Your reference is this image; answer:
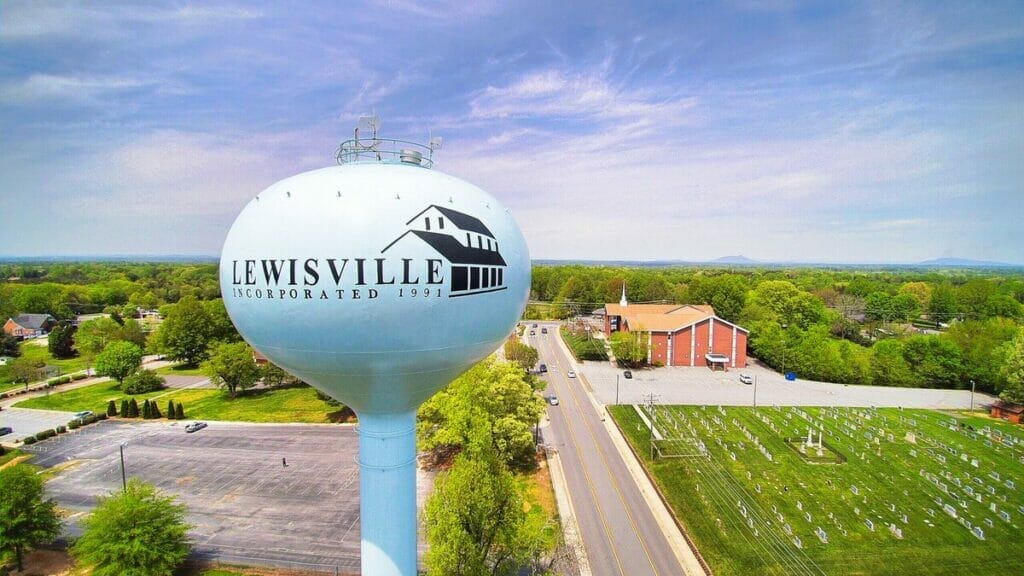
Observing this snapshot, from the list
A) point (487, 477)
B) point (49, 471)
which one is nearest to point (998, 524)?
point (487, 477)

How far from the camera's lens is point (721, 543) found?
18.5m

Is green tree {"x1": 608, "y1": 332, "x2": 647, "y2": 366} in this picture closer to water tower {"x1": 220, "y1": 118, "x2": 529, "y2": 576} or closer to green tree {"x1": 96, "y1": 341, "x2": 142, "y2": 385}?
water tower {"x1": 220, "y1": 118, "x2": 529, "y2": 576}

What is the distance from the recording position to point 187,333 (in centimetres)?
4766

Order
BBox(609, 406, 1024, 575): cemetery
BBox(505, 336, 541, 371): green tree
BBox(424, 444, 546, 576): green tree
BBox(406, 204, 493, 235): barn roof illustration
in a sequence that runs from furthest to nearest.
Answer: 1. BBox(505, 336, 541, 371): green tree
2. BBox(609, 406, 1024, 575): cemetery
3. BBox(424, 444, 546, 576): green tree
4. BBox(406, 204, 493, 235): barn roof illustration

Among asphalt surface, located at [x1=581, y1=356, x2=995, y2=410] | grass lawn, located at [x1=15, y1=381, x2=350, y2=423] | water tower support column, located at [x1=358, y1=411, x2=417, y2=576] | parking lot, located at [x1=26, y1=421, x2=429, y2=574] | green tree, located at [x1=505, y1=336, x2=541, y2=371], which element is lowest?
parking lot, located at [x1=26, y1=421, x2=429, y2=574]

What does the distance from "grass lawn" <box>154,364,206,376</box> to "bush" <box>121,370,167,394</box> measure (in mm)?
5283

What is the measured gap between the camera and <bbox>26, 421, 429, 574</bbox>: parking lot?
18.7 metres

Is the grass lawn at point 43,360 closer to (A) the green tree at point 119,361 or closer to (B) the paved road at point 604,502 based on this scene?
(A) the green tree at point 119,361

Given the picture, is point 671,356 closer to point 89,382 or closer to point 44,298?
point 89,382

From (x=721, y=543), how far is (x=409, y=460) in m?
13.9

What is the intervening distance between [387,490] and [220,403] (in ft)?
107

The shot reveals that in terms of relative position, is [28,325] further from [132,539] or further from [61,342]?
[132,539]

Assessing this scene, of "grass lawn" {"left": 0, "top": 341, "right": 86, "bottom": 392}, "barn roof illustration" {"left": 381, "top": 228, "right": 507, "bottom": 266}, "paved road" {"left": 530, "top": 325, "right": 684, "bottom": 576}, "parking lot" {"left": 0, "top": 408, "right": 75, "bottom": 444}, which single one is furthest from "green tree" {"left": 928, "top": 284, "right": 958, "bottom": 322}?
"grass lawn" {"left": 0, "top": 341, "right": 86, "bottom": 392}

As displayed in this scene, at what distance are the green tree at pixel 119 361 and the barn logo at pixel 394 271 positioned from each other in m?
43.4
